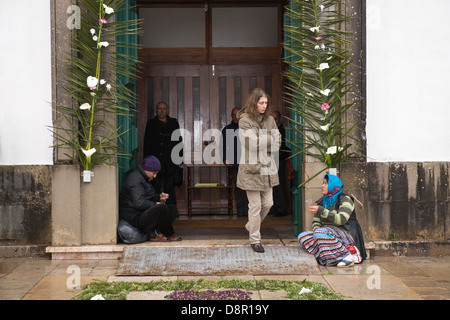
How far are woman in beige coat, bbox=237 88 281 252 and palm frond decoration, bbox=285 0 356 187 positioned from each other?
1.30ft

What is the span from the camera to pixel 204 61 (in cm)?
1044

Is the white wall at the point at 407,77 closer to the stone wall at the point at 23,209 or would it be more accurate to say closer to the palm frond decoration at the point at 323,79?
the palm frond decoration at the point at 323,79


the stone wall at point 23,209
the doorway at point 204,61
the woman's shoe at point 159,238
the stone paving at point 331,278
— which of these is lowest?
the stone paving at point 331,278

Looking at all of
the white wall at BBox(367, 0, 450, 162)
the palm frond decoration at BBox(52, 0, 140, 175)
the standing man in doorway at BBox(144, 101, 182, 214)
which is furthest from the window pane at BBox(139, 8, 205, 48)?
the white wall at BBox(367, 0, 450, 162)

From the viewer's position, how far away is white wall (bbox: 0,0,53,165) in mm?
6883

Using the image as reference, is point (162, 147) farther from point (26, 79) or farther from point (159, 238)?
point (26, 79)

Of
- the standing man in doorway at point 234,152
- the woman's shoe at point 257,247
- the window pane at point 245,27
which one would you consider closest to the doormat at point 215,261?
the woman's shoe at point 257,247

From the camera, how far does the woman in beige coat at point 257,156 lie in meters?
6.58

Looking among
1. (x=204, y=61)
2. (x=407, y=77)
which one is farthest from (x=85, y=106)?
(x=204, y=61)

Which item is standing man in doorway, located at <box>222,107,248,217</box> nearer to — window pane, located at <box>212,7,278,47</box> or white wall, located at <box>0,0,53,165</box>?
window pane, located at <box>212,7,278,47</box>

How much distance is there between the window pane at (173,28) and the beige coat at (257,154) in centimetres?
412

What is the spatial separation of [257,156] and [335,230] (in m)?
1.14

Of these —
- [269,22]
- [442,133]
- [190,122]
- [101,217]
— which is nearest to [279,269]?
[101,217]

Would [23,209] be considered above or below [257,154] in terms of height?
below
